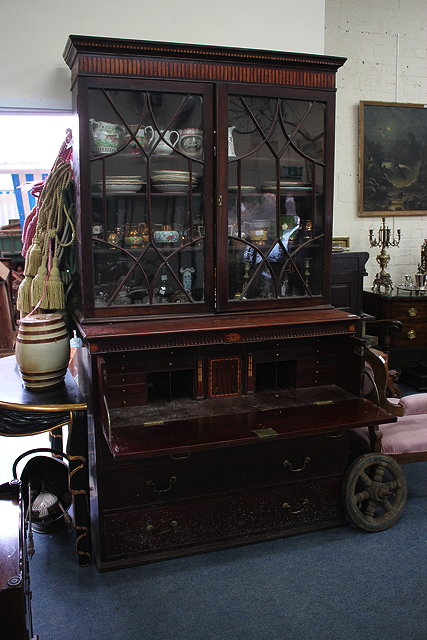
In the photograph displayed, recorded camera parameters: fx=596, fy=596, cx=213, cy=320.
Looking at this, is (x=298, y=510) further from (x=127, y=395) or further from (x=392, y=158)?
(x=392, y=158)

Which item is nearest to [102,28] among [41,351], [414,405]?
[41,351]

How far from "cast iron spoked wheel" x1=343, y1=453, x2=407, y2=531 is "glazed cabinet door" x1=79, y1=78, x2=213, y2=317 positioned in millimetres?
1026

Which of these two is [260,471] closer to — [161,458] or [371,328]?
[161,458]

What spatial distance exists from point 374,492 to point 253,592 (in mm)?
760

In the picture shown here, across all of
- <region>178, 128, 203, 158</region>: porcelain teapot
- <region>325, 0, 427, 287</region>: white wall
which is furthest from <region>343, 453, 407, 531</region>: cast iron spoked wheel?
<region>325, 0, 427, 287</region>: white wall

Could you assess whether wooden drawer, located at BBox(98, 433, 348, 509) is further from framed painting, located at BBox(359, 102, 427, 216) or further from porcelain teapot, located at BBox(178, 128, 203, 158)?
framed painting, located at BBox(359, 102, 427, 216)

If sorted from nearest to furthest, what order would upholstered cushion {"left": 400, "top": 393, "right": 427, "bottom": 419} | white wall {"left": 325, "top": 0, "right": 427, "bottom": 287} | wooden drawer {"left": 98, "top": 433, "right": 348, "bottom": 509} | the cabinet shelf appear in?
the cabinet shelf, wooden drawer {"left": 98, "top": 433, "right": 348, "bottom": 509}, upholstered cushion {"left": 400, "top": 393, "right": 427, "bottom": 419}, white wall {"left": 325, "top": 0, "right": 427, "bottom": 287}

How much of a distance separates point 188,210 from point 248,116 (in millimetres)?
491

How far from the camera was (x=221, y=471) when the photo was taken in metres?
2.60

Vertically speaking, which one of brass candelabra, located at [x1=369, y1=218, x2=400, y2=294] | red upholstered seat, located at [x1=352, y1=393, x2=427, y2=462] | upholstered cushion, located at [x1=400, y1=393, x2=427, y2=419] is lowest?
red upholstered seat, located at [x1=352, y1=393, x2=427, y2=462]

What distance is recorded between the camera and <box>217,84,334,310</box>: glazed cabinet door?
262 cm

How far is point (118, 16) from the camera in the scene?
9.55 feet

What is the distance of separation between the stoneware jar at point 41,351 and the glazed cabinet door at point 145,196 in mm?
183

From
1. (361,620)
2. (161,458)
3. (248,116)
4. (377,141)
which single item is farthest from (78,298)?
(377,141)
